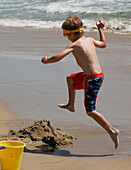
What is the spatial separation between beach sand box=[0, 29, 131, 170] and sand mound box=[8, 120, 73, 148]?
0.46 feet

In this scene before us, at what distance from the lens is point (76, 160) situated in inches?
142

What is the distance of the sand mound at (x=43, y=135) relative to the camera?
13.5ft

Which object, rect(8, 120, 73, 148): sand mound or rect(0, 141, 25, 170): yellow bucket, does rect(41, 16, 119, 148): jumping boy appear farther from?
rect(0, 141, 25, 170): yellow bucket

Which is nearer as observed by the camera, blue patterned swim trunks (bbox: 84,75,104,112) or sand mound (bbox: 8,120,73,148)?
blue patterned swim trunks (bbox: 84,75,104,112)

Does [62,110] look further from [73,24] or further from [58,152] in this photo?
[73,24]

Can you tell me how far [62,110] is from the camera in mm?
5340

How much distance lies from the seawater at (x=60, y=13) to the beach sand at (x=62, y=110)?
9.30 metres

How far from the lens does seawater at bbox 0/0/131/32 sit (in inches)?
797

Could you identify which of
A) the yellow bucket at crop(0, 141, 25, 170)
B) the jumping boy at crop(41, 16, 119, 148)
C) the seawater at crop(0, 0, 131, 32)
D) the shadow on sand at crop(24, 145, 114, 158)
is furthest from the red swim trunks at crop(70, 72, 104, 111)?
the seawater at crop(0, 0, 131, 32)

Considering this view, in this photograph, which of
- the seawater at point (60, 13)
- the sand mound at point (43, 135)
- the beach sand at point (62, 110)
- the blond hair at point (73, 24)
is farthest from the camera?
the seawater at point (60, 13)

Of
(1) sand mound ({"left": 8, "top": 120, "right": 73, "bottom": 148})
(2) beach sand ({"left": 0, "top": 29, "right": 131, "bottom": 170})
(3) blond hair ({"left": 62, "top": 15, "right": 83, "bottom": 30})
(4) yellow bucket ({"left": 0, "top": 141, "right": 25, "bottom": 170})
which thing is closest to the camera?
(4) yellow bucket ({"left": 0, "top": 141, "right": 25, "bottom": 170})

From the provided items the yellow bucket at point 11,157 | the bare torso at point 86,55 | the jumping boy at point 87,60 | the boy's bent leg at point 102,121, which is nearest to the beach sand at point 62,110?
the boy's bent leg at point 102,121

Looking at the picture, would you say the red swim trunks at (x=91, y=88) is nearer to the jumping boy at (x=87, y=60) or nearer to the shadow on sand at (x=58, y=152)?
the jumping boy at (x=87, y=60)

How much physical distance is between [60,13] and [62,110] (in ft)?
68.6
